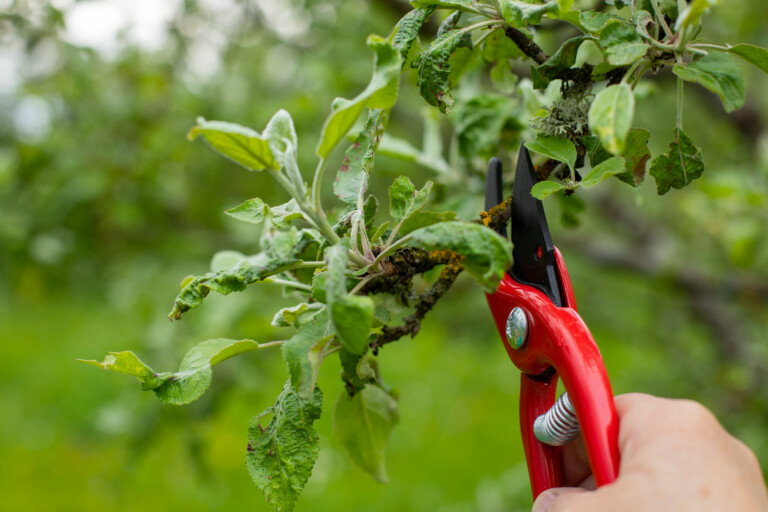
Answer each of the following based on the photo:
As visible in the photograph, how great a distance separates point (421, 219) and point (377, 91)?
0.59ft

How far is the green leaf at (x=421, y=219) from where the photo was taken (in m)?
0.73

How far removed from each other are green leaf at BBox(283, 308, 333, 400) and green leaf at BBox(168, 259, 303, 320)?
0.25 feet

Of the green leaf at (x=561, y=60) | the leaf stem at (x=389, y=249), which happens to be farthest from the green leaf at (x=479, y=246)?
the green leaf at (x=561, y=60)

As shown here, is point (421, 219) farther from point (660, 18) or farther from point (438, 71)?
point (660, 18)

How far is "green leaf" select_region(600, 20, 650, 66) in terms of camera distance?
630mm

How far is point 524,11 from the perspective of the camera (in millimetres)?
681

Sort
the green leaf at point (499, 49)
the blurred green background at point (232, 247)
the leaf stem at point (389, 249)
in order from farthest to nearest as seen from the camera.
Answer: the blurred green background at point (232, 247)
the green leaf at point (499, 49)
the leaf stem at point (389, 249)

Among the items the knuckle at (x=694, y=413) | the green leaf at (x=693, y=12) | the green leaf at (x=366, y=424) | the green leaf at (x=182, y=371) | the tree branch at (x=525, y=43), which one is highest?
the green leaf at (x=693, y=12)

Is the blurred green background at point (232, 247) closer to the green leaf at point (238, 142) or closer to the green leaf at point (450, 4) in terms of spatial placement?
the green leaf at point (450, 4)

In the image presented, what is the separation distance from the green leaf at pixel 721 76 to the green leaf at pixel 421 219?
296mm

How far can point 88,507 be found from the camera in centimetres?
296

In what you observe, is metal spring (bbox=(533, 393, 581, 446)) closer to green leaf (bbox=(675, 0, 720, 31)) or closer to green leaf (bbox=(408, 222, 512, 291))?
green leaf (bbox=(408, 222, 512, 291))

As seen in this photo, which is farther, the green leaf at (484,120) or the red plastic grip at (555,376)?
the green leaf at (484,120)

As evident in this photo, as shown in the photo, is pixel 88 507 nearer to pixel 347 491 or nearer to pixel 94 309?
pixel 347 491
